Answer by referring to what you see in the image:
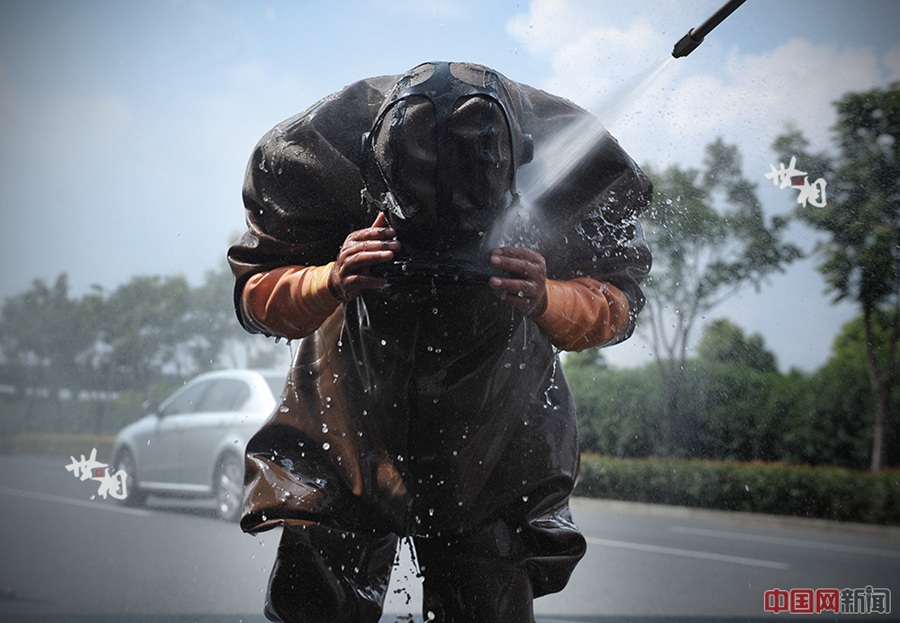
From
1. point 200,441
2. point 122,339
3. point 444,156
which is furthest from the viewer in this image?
point 122,339

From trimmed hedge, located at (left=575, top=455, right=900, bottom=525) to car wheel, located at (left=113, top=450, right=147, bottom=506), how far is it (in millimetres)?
2217

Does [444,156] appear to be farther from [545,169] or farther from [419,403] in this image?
[419,403]

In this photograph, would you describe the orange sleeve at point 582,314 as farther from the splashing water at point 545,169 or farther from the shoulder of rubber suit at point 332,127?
the shoulder of rubber suit at point 332,127

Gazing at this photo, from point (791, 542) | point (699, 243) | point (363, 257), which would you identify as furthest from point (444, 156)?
point (791, 542)

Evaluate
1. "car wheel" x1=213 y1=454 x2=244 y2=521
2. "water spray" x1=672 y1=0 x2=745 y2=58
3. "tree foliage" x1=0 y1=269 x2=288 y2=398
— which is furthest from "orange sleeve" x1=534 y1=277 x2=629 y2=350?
"tree foliage" x1=0 y1=269 x2=288 y2=398

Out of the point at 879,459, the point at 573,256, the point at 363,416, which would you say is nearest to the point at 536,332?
the point at 573,256

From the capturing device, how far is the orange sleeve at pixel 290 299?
1.57m

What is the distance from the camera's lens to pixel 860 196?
169 inches

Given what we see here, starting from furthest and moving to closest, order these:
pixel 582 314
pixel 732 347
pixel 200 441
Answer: pixel 732 347
pixel 200 441
pixel 582 314

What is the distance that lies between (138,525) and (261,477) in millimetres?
2660

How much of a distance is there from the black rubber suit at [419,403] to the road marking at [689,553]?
3.23m

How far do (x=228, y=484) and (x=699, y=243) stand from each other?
7.20 ft

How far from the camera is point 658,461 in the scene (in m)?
4.90

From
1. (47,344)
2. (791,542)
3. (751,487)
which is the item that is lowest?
(791,542)
